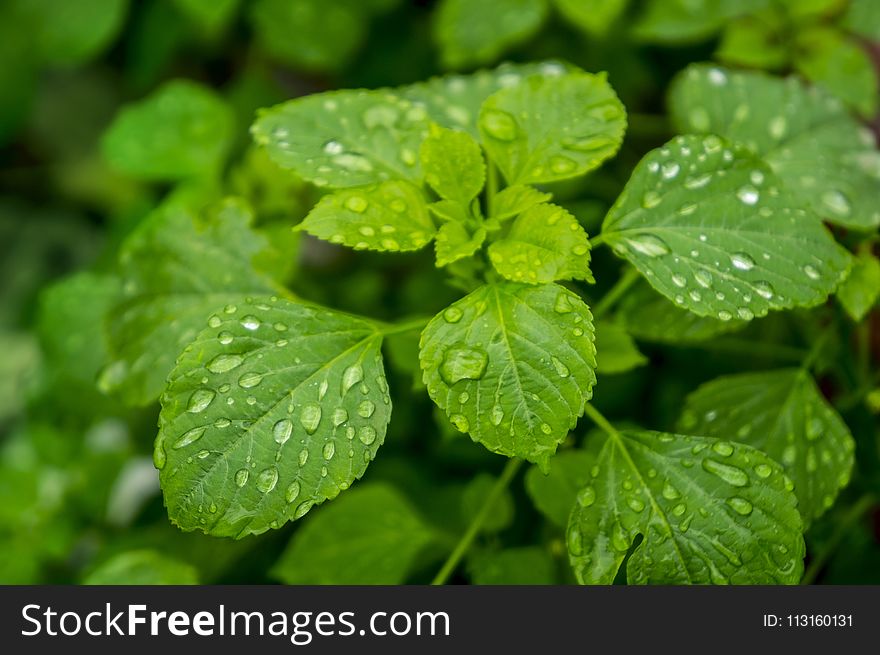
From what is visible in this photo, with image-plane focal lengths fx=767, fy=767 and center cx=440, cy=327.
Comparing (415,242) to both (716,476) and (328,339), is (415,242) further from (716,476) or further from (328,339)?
(716,476)


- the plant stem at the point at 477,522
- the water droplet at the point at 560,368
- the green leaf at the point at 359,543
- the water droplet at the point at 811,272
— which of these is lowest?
the green leaf at the point at 359,543

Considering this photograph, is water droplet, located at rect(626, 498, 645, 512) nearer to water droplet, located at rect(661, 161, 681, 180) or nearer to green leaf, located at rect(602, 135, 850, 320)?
green leaf, located at rect(602, 135, 850, 320)

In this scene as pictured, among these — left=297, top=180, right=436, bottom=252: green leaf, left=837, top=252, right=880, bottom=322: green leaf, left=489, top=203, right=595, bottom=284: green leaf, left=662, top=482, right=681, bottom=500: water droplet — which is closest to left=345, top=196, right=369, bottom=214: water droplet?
left=297, top=180, right=436, bottom=252: green leaf

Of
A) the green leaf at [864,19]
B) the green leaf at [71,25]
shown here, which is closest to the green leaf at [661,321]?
the green leaf at [864,19]

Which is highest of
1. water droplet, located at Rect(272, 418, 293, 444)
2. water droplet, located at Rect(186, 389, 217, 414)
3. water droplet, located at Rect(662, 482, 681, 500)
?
water droplet, located at Rect(186, 389, 217, 414)

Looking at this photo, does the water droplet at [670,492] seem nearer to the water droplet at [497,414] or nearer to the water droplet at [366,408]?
the water droplet at [497,414]

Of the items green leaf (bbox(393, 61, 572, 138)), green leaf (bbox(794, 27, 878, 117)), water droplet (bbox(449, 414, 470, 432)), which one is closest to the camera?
water droplet (bbox(449, 414, 470, 432))
